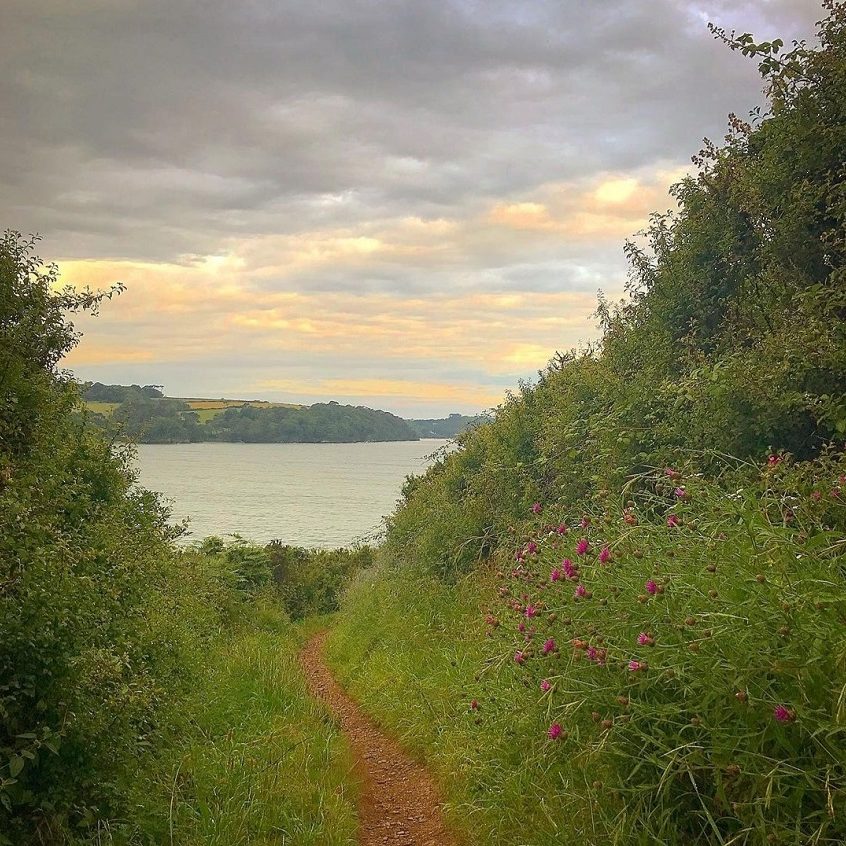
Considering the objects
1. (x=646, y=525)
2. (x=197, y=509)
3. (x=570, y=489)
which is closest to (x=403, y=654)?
(x=570, y=489)

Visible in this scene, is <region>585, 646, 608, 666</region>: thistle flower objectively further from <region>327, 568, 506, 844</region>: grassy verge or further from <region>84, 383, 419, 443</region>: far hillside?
<region>84, 383, 419, 443</region>: far hillside

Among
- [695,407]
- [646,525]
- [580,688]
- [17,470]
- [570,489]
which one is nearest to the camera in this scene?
[580,688]

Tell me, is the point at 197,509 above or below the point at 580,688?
below

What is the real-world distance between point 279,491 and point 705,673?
61360 millimetres

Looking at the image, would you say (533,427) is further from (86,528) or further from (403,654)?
(86,528)

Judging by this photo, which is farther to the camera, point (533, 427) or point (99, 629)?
point (533, 427)

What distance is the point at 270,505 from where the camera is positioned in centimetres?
5256

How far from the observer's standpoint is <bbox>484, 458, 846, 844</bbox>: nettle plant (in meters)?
3.34

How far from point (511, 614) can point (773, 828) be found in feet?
11.2

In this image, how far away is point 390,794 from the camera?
6746 mm

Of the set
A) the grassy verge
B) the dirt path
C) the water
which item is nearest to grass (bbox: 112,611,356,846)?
the dirt path

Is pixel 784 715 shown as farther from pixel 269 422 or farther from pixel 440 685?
pixel 269 422

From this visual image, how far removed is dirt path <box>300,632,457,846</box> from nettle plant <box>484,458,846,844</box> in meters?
1.60

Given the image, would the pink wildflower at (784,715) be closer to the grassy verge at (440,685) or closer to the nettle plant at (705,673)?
the nettle plant at (705,673)
